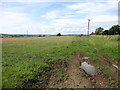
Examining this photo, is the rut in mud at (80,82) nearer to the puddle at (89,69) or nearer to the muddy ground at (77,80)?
the muddy ground at (77,80)

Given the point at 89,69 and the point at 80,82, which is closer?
the point at 80,82

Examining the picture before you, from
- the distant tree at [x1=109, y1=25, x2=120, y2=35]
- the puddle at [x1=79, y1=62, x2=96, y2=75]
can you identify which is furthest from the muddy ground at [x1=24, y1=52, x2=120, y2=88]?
the distant tree at [x1=109, y1=25, x2=120, y2=35]

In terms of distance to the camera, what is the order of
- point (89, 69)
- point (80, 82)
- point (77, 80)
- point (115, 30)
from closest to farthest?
point (80, 82), point (77, 80), point (89, 69), point (115, 30)

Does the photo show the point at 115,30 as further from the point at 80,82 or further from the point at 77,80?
the point at 80,82

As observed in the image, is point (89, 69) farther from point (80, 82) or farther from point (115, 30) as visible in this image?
point (115, 30)

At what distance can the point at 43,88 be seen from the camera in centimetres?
537

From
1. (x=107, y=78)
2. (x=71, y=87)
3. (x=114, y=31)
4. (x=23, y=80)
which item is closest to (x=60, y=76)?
(x=71, y=87)

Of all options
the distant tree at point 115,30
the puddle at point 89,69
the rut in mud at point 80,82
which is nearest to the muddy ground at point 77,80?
the rut in mud at point 80,82

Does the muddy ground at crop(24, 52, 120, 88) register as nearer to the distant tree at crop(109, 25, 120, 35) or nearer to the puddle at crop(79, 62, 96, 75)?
the puddle at crop(79, 62, 96, 75)

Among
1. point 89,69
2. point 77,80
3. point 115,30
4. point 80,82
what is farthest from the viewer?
point 115,30

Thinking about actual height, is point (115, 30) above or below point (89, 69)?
above

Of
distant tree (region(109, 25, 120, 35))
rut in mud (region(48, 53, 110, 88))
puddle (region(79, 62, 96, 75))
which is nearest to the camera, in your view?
rut in mud (region(48, 53, 110, 88))

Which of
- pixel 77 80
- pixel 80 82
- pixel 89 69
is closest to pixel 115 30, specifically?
pixel 89 69

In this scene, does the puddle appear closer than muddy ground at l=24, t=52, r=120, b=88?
No
